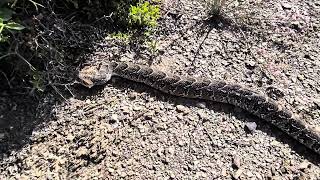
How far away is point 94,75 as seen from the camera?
21.8ft

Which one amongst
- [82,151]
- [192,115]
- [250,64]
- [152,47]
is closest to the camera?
[82,151]

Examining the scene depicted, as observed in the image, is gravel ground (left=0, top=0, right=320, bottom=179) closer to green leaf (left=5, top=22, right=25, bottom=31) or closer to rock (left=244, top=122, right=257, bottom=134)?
rock (left=244, top=122, right=257, bottom=134)

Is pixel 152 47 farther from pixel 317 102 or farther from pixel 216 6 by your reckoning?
pixel 317 102

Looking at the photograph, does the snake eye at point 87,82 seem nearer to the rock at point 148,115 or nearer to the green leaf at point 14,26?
the rock at point 148,115

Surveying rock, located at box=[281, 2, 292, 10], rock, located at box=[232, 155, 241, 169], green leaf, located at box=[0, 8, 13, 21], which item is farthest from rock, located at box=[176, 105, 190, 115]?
rock, located at box=[281, 2, 292, 10]

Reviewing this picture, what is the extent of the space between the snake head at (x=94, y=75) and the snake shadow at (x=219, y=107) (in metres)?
0.12

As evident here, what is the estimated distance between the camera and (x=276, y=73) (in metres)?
6.93

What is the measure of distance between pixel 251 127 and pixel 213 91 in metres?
0.77

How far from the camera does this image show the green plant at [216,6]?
7.37 m

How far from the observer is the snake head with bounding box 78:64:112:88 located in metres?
6.61

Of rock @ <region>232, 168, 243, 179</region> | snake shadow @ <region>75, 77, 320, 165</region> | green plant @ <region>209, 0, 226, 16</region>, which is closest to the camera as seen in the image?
rock @ <region>232, 168, 243, 179</region>

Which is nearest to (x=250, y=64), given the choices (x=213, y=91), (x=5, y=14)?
(x=213, y=91)

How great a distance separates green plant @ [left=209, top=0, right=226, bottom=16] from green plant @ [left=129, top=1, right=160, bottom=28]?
0.92 metres

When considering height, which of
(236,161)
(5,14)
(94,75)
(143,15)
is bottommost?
(236,161)
